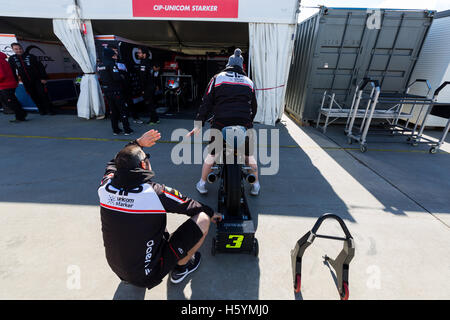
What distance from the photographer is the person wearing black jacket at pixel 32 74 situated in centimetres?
665

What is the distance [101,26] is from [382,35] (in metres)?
11.8

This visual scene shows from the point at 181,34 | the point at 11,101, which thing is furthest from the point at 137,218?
the point at 181,34

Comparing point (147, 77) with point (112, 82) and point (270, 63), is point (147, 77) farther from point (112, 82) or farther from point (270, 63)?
point (270, 63)

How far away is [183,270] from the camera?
1953 mm

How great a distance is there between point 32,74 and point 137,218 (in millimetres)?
8581

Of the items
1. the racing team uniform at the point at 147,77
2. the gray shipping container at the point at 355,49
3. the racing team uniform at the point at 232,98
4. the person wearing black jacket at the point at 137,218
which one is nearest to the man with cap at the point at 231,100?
the racing team uniform at the point at 232,98

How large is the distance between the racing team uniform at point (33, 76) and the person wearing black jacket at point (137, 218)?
26.1 feet

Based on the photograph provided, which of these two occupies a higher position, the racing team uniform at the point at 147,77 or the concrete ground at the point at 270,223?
the racing team uniform at the point at 147,77

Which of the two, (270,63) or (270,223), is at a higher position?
(270,63)

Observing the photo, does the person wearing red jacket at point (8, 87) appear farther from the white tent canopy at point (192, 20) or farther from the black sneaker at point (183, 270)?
the black sneaker at point (183, 270)

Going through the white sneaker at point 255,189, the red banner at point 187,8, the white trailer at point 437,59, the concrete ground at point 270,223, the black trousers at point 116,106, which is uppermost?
the red banner at point 187,8

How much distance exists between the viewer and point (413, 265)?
219 cm

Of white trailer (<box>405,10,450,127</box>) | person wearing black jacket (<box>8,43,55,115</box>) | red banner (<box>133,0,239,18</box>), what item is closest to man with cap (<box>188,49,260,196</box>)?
Answer: red banner (<box>133,0,239,18</box>)
